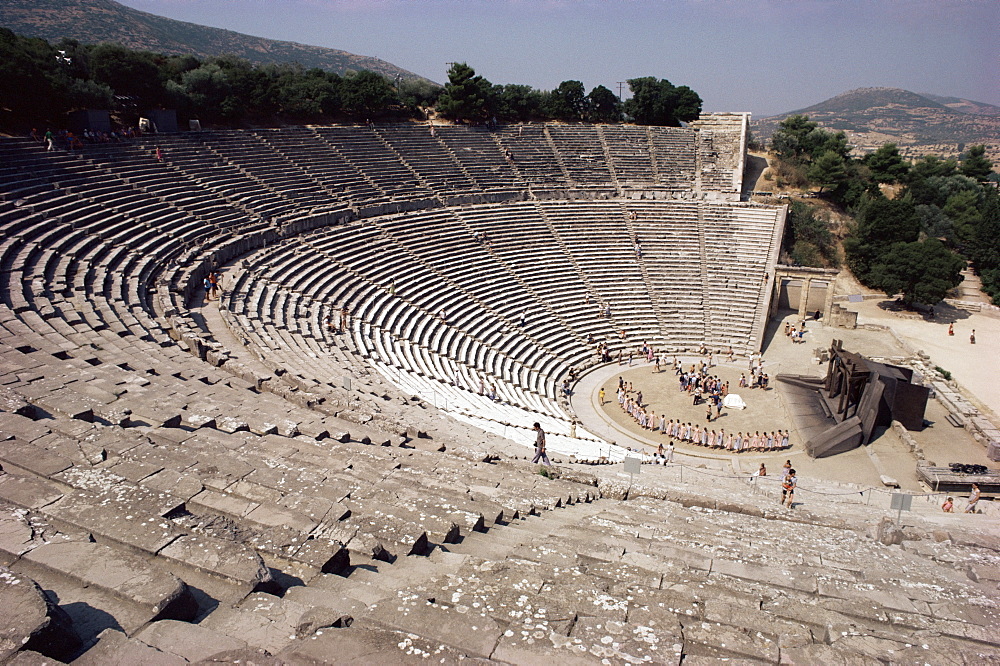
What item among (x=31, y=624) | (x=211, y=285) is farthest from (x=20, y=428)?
(x=211, y=285)

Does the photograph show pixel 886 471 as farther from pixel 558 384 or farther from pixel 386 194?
pixel 386 194

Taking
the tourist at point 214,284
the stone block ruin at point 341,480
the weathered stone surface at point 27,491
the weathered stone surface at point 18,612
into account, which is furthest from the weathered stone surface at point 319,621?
the tourist at point 214,284

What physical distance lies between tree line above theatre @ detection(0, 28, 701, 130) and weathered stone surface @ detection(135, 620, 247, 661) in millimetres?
30729

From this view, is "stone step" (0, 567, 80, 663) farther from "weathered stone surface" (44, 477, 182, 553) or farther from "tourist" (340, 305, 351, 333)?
"tourist" (340, 305, 351, 333)

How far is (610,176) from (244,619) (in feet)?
124

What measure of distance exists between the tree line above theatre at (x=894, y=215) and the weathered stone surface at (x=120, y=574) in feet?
124

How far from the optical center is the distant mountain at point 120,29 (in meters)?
72.9

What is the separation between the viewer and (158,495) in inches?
203

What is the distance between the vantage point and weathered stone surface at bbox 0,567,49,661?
9.75 ft

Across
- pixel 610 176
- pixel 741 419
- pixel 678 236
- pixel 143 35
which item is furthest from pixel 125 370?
pixel 143 35

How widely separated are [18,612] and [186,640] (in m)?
0.82

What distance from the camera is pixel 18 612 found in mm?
3146

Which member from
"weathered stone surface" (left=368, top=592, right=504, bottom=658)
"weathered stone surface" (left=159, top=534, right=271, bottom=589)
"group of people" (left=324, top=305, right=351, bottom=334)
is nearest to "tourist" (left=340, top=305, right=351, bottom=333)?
"group of people" (left=324, top=305, right=351, bottom=334)

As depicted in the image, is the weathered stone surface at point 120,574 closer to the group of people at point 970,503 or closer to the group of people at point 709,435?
the group of people at point 970,503
